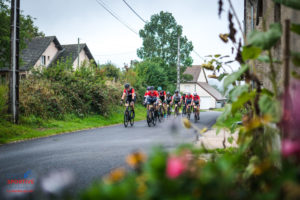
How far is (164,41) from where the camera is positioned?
51438 mm

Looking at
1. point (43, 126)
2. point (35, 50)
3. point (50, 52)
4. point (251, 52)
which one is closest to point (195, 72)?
point (50, 52)

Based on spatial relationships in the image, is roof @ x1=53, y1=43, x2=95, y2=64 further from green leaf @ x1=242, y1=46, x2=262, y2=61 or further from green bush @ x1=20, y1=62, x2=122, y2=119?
green leaf @ x1=242, y1=46, x2=262, y2=61

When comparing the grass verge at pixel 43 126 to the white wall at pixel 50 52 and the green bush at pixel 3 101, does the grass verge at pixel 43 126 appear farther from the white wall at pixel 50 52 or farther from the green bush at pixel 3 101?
the white wall at pixel 50 52

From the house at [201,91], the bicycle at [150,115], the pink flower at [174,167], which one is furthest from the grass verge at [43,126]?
the house at [201,91]

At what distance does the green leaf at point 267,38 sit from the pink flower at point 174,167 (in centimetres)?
116

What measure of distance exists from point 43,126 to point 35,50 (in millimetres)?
25902

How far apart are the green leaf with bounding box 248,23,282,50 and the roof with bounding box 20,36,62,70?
116 feet

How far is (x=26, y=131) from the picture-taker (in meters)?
11.6

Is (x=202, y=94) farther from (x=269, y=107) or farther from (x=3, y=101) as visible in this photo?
(x=269, y=107)

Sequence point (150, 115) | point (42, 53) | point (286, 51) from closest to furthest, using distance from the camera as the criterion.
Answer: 1. point (286, 51)
2. point (150, 115)
3. point (42, 53)

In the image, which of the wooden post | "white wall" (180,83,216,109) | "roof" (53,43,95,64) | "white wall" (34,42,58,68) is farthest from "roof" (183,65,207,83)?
the wooden post

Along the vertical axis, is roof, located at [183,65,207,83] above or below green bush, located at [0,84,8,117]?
above

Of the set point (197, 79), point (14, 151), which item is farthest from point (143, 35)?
point (14, 151)

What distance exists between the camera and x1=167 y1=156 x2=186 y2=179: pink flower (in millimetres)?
897
